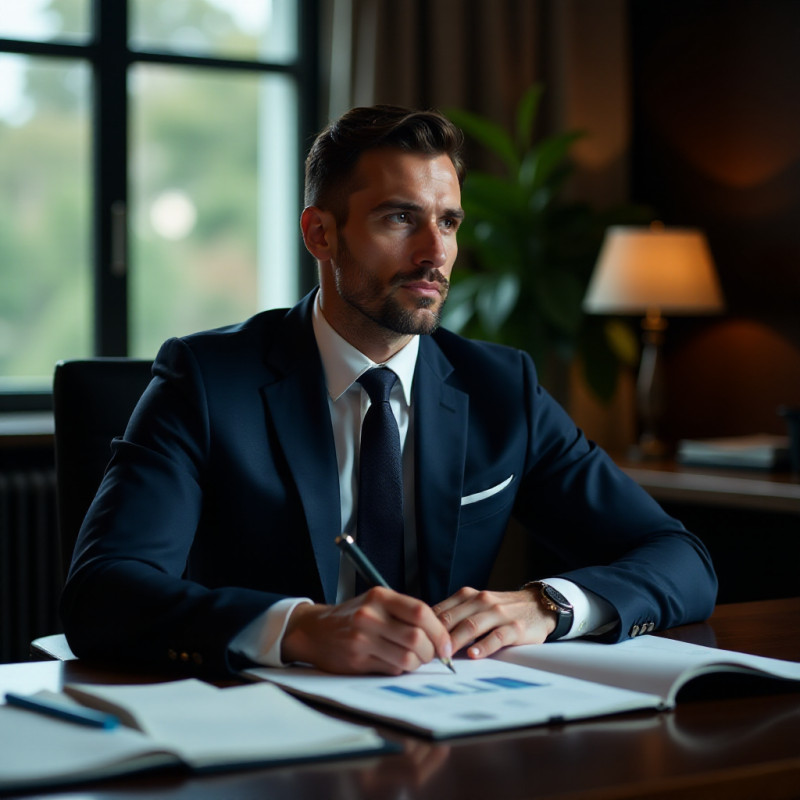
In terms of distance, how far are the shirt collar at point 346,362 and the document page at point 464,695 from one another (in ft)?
2.09

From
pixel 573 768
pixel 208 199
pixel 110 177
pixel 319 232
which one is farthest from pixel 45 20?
pixel 573 768

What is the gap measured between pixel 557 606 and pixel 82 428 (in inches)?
33.2

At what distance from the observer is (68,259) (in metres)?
4.23

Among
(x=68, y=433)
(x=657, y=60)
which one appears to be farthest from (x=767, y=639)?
(x=657, y=60)

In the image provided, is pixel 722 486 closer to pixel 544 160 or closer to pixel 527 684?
pixel 544 160

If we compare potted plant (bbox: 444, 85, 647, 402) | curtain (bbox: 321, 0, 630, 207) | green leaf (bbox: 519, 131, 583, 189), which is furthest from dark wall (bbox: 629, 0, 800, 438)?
green leaf (bbox: 519, 131, 583, 189)

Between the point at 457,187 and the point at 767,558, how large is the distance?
1.78 m

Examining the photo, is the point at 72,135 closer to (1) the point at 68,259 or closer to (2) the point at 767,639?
(1) the point at 68,259

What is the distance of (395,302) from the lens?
1.81m

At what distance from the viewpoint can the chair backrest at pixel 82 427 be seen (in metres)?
1.89

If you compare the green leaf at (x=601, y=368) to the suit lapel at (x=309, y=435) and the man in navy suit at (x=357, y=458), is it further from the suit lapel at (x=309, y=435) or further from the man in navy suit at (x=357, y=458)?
the suit lapel at (x=309, y=435)

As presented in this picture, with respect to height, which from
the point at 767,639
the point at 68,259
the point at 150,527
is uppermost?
the point at 68,259

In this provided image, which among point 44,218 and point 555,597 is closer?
point 555,597

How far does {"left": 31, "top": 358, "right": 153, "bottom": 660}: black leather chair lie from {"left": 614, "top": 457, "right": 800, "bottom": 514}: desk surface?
1.74m
